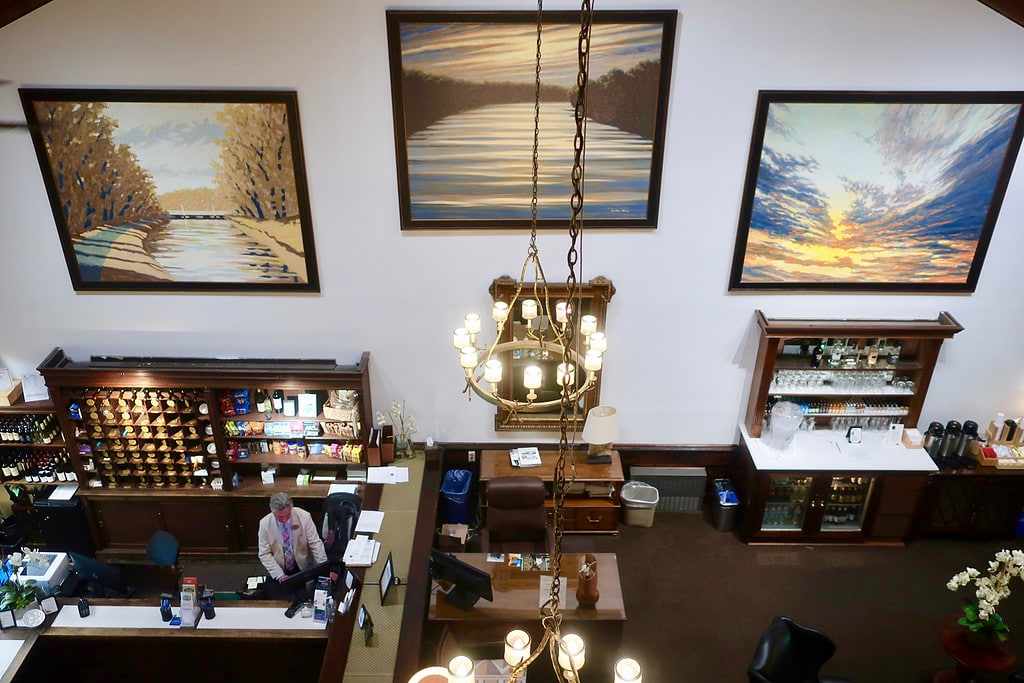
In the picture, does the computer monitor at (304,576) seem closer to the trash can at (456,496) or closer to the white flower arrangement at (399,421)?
the trash can at (456,496)

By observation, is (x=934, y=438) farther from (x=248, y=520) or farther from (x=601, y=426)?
(x=248, y=520)

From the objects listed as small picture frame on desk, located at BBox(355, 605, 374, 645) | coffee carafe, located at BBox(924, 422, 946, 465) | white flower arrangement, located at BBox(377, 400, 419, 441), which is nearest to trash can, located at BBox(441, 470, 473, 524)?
white flower arrangement, located at BBox(377, 400, 419, 441)

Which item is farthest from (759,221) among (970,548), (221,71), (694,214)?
(221,71)

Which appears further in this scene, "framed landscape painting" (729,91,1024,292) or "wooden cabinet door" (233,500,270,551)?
"wooden cabinet door" (233,500,270,551)

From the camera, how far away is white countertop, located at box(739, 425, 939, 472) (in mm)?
7246

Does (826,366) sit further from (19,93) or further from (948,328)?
(19,93)

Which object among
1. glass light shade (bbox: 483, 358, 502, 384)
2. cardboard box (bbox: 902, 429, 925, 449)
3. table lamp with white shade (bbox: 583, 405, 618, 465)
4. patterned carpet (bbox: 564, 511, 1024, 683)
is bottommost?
patterned carpet (bbox: 564, 511, 1024, 683)

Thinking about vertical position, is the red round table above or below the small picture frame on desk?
below

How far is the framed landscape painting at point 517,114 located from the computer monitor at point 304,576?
3046mm

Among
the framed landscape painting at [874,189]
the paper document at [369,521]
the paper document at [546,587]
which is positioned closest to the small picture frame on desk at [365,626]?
the paper document at [369,521]

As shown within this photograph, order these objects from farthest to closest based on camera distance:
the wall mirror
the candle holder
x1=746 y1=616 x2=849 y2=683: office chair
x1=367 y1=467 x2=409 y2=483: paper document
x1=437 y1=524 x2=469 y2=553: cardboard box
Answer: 1. x1=367 y1=467 x2=409 y2=483: paper document
2. x1=437 y1=524 x2=469 y2=553: cardboard box
3. the wall mirror
4. the candle holder
5. x1=746 y1=616 x2=849 y2=683: office chair

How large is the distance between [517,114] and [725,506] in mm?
4474

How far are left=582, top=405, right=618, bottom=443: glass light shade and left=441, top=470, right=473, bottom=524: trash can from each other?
55.2 inches

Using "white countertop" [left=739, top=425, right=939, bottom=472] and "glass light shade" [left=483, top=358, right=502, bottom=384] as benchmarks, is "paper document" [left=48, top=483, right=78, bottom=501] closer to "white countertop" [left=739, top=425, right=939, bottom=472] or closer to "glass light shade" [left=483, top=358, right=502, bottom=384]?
"glass light shade" [left=483, top=358, right=502, bottom=384]
